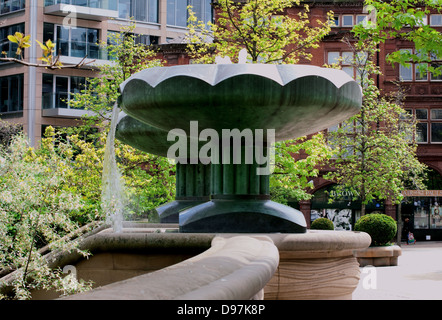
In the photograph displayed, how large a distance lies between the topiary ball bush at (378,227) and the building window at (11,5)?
29.8 meters

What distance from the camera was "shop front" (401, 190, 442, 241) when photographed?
127 feet

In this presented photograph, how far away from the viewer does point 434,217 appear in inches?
1537

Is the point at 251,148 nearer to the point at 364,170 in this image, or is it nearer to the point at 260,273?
the point at 260,273

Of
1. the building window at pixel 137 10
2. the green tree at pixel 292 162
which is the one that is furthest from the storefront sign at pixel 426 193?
the building window at pixel 137 10

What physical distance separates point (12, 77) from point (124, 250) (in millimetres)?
38365

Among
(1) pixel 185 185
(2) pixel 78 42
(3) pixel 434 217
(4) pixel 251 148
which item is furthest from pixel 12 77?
(4) pixel 251 148

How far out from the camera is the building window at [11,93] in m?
42.0

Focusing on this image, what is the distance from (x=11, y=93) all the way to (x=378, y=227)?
2924 centimetres

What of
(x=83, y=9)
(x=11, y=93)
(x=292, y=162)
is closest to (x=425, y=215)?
(x=292, y=162)

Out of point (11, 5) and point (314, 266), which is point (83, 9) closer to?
point (11, 5)

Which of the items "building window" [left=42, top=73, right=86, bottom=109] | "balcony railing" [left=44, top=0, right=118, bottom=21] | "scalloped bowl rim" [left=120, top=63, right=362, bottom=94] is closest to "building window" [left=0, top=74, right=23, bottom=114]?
"building window" [left=42, top=73, right=86, bottom=109]

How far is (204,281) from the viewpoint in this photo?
2646 mm

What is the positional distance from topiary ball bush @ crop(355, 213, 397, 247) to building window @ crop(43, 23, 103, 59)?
26.3 metres

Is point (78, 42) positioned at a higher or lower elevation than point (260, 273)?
higher
